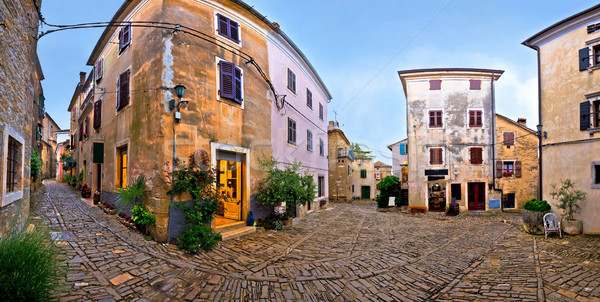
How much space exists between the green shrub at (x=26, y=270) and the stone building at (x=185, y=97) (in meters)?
3.54

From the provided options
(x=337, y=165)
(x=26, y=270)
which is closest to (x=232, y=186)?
(x=26, y=270)

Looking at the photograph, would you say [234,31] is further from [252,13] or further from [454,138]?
[454,138]

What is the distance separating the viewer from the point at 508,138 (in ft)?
63.9

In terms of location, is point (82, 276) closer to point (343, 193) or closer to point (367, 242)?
point (367, 242)

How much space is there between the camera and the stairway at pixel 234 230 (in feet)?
28.5

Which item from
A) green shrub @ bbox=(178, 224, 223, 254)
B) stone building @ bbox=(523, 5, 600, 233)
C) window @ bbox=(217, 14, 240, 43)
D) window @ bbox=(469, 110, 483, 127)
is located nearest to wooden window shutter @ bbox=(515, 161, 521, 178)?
window @ bbox=(469, 110, 483, 127)

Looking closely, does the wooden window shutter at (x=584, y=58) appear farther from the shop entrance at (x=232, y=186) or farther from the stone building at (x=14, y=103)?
the stone building at (x=14, y=103)

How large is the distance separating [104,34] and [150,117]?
23.8 ft

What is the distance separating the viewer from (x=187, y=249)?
712 centimetres

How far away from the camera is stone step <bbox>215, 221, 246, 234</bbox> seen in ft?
28.9

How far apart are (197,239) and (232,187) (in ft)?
13.0

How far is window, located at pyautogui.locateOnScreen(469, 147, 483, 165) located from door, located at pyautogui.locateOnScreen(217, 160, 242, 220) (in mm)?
17743

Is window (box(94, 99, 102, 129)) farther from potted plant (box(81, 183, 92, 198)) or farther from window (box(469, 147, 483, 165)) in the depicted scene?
window (box(469, 147, 483, 165))

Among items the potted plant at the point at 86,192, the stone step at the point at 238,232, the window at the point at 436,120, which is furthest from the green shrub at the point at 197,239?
the window at the point at 436,120
